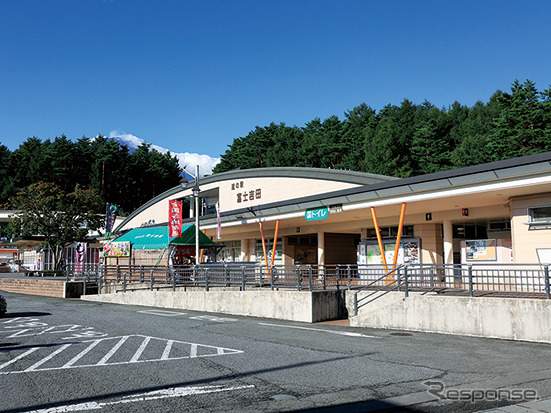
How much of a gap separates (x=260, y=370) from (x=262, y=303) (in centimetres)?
1058

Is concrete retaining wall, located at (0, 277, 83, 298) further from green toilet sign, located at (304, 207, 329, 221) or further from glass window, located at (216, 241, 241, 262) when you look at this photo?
A: green toilet sign, located at (304, 207, 329, 221)

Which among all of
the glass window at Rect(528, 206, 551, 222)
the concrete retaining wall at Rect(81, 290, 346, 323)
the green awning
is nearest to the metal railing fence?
the concrete retaining wall at Rect(81, 290, 346, 323)

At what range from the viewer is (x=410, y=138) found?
2589 inches

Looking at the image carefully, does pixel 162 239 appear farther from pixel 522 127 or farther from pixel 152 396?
pixel 522 127

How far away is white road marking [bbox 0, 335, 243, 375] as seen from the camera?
29.6 feet

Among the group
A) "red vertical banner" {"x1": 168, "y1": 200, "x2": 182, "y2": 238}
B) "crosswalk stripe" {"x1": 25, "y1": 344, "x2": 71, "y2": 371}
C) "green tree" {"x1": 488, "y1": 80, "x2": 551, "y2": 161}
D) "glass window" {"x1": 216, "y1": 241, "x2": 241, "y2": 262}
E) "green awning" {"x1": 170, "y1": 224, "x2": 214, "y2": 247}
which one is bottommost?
"crosswalk stripe" {"x1": 25, "y1": 344, "x2": 71, "y2": 371}

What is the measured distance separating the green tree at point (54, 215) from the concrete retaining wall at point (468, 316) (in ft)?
128

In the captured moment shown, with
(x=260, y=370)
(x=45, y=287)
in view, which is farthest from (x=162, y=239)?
(x=260, y=370)

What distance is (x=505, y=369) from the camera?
8.66m

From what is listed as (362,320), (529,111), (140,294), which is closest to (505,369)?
(362,320)

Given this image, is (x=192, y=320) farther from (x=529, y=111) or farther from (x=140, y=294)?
(x=529, y=111)

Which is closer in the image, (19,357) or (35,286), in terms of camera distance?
(19,357)

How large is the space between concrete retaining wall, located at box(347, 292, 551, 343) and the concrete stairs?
2037 cm

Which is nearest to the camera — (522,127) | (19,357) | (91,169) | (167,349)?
(19,357)
